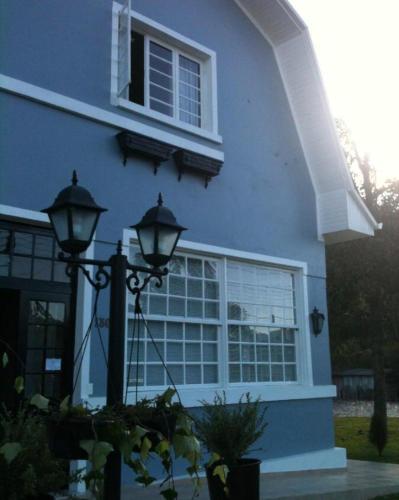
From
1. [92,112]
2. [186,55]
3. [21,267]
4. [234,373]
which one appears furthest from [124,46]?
[234,373]

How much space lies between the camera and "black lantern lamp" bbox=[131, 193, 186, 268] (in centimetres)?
403

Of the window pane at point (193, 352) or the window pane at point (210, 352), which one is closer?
the window pane at point (193, 352)

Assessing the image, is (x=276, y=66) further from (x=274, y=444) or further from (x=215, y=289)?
(x=274, y=444)

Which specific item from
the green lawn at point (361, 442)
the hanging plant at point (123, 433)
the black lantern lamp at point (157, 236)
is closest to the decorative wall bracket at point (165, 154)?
the black lantern lamp at point (157, 236)

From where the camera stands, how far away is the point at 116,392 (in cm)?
339

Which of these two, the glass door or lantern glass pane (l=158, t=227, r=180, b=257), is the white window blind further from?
lantern glass pane (l=158, t=227, r=180, b=257)

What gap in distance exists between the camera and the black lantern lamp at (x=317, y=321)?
8.59m

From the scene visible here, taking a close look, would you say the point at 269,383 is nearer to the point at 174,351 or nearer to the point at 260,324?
the point at 260,324

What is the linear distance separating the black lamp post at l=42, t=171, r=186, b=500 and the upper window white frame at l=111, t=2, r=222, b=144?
3140 millimetres

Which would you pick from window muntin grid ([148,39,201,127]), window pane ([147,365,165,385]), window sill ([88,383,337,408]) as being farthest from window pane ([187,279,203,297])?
window muntin grid ([148,39,201,127])

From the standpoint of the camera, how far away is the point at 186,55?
7922 mm

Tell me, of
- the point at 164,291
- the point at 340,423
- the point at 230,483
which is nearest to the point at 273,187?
the point at 164,291

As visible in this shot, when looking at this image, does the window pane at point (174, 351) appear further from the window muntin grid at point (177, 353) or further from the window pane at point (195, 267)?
the window pane at point (195, 267)

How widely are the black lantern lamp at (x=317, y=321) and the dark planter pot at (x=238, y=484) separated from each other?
3396 millimetres
